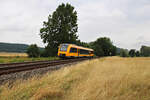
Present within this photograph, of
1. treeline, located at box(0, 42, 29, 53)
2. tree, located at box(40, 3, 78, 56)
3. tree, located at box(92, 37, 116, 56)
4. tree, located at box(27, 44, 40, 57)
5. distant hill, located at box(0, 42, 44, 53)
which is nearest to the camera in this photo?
tree, located at box(40, 3, 78, 56)

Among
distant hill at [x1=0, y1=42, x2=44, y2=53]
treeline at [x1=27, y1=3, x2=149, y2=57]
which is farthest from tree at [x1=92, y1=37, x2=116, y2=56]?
distant hill at [x1=0, y1=42, x2=44, y2=53]

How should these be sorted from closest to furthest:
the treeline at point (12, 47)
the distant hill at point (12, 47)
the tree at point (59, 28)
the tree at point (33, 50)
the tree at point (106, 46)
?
the tree at point (59, 28)
the tree at point (33, 50)
the tree at point (106, 46)
the distant hill at point (12, 47)
the treeline at point (12, 47)

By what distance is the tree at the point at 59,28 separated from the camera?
86.4 ft

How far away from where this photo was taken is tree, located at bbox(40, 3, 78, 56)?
26328 millimetres

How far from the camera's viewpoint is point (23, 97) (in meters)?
3.03

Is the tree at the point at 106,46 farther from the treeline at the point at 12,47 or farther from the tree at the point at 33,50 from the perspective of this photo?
the treeline at the point at 12,47

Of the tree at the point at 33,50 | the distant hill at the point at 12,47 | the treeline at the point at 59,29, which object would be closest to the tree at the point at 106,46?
the tree at the point at 33,50

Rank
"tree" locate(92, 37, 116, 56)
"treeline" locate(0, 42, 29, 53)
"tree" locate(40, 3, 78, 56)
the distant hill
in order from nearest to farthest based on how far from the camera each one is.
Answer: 1. "tree" locate(40, 3, 78, 56)
2. "tree" locate(92, 37, 116, 56)
3. the distant hill
4. "treeline" locate(0, 42, 29, 53)

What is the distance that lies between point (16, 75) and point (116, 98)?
4.32 m

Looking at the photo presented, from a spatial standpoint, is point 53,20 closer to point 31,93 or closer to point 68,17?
point 68,17

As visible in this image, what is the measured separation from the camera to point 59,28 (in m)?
27.3

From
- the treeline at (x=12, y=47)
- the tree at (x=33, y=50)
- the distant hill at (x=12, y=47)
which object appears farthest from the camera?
the treeline at (x=12, y=47)

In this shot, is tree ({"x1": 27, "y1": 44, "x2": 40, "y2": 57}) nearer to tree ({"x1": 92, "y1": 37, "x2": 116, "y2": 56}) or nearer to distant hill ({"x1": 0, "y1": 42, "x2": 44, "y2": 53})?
tree ({"x1": 92, "y1": 37, "x2": 116, "y2": 56})

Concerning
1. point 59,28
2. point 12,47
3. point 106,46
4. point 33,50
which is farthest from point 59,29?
point 12,47
